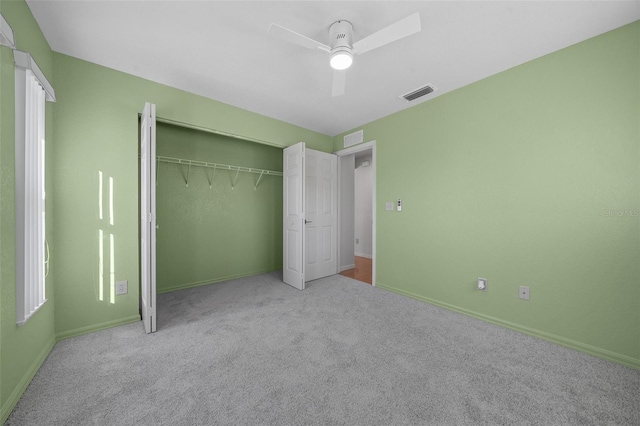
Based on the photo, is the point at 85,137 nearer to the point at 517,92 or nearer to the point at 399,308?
the point at 399,308

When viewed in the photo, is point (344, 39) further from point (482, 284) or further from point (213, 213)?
point (213, 213)

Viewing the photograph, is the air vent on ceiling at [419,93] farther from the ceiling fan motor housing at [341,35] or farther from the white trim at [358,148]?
the ceiling fan motor housing at [341,35]

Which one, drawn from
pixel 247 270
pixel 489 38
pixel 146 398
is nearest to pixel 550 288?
pixel 489 38

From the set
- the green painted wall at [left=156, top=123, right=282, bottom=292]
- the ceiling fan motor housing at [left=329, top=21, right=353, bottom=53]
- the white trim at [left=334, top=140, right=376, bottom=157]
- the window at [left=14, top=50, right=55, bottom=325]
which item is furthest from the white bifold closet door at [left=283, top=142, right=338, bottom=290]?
the window at [left=14, top=50, right=55, bottom=325]

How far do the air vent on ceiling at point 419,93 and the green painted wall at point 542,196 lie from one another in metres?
0.21

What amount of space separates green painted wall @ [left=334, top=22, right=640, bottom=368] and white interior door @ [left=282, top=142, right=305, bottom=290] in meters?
1.51

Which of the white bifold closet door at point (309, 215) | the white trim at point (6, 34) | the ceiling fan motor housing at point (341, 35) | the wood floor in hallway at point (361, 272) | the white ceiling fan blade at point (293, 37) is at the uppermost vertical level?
the ceiling fan motor housing at point (341, 35)

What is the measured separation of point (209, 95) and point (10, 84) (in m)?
1.68

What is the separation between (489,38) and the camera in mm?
1905

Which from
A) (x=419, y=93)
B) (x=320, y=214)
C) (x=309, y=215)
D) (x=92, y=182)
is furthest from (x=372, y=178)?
(x=92, y=182)

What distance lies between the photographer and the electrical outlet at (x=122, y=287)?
233 centimetres

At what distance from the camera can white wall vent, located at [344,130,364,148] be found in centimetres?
379

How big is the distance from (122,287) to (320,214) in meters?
2.66

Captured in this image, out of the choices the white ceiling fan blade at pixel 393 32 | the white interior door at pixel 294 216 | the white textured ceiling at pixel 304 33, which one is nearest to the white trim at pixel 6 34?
the white textured ceiling at pixel 304 33
